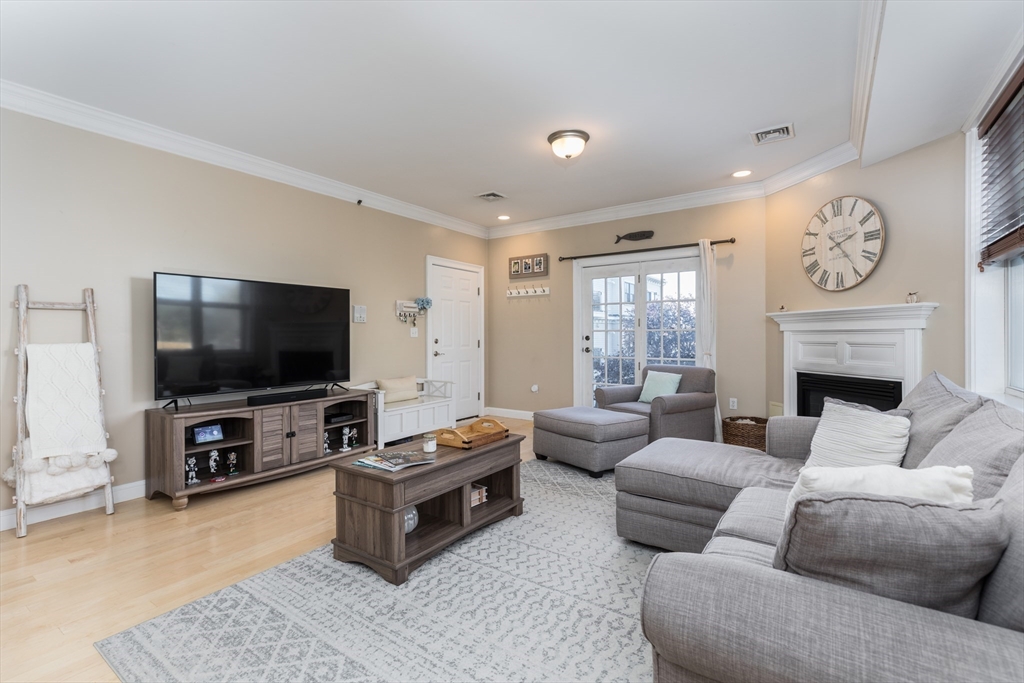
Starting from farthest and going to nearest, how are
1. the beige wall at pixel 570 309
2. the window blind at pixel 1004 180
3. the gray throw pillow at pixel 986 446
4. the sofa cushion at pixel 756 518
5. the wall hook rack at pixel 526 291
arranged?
the wall hook rack at pixel 526 291, the beige wall at pixel 570 309, the window blind at pixel 1004 180, the sofa cushion at pixel 756 518, the gray throw pillow at pixel 986 446

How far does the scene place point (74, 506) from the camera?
9.81 feet

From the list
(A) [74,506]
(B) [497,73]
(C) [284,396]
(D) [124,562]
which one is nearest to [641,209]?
(B) [497,73]

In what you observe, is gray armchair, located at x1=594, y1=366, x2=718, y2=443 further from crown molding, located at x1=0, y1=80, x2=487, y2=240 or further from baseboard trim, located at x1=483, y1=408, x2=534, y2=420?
crown molding, located at x1=0, y1=80, x2=487, y2=240

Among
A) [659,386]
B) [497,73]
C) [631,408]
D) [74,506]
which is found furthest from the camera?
[659,386]

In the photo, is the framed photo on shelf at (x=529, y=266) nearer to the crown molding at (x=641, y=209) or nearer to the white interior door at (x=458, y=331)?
the crown molding at (x=641, y=209)

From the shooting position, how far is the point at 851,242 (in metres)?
3.62

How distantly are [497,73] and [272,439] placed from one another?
2925 mm

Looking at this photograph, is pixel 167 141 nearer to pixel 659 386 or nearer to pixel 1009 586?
pixel 659 386

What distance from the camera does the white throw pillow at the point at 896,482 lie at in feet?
3.56

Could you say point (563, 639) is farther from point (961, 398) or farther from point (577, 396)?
point (577, 396)

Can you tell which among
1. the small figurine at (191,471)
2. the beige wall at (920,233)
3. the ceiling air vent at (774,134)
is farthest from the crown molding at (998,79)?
the small figurine at (191,471)

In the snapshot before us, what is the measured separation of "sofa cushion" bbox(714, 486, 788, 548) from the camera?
5.08 feet

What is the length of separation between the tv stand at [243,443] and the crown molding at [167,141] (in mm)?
1826

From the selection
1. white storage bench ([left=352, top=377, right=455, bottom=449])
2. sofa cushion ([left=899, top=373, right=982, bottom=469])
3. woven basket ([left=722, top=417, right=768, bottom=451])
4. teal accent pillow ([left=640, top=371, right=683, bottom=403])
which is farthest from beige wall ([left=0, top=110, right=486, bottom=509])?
sofa cushion ([left=899, top=373, right=982, bottom=469])
